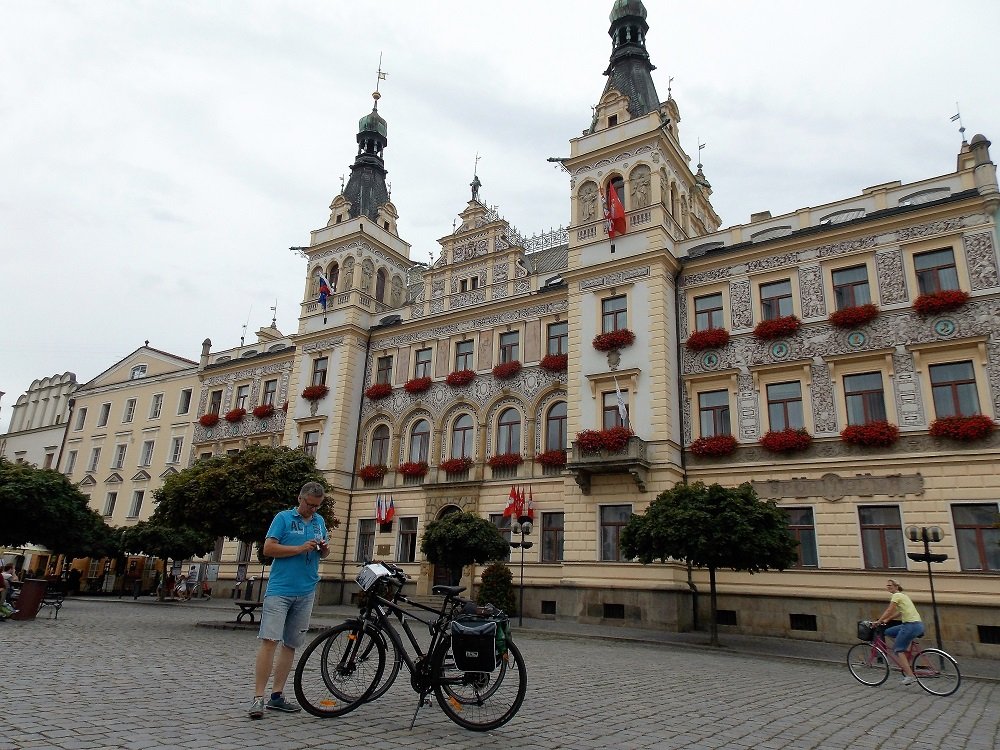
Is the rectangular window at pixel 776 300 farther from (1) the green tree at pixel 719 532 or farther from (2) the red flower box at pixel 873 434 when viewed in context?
(1) the green tree at pixel 719 532

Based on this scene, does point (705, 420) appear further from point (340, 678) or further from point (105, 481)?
point (105, 481)

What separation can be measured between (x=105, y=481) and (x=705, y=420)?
39.5m

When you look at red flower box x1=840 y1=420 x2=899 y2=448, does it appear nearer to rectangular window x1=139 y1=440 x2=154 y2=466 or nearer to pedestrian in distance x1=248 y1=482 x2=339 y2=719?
pedestrian in distance x1=248 y1=482 x2=339 y2=719

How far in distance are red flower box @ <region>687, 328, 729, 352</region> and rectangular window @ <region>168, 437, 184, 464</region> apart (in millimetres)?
32307

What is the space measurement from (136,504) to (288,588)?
4209 cm

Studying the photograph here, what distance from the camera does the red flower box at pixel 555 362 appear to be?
95.0ft

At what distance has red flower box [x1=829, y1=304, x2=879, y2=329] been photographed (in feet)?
75.0

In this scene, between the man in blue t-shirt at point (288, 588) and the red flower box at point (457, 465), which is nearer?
the man in blue t-shirt at point (288, 588)

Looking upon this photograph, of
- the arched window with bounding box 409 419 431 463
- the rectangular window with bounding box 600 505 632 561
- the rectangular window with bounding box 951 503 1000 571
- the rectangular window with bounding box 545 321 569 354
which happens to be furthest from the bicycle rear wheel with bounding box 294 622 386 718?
the arched window with bounding box 409 419 431 463

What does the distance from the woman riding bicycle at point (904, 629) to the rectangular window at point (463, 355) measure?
22.3m

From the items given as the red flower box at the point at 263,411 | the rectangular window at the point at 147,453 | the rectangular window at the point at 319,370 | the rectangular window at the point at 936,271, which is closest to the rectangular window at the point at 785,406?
the rectangular window at the point at 936,271

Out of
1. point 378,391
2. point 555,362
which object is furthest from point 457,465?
point 378,391

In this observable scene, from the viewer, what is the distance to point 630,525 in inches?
792

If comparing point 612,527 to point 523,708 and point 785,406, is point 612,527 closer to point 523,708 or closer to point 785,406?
point 785,406
